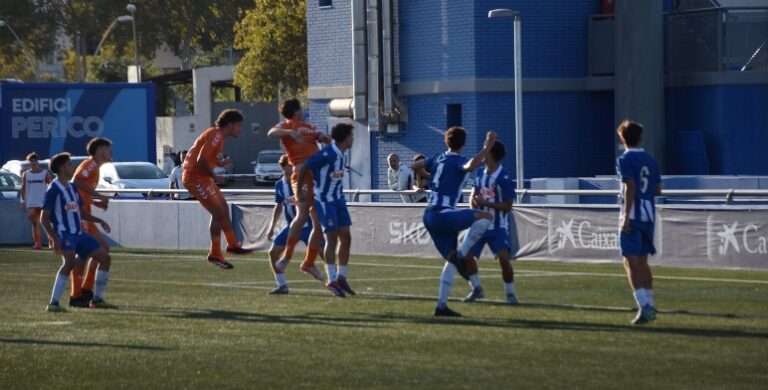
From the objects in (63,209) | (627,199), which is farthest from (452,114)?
(627,199)

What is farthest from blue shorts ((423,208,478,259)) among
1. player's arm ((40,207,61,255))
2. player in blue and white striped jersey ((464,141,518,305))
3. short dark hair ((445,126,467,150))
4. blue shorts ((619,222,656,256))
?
player's arm ((40,207,61,255))

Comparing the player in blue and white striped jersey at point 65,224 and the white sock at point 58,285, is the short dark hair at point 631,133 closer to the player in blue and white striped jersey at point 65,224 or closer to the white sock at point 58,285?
the player in blue and white striped jersey at point 65,224

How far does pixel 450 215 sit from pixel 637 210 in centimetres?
186

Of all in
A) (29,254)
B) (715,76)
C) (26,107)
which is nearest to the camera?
(29,254)

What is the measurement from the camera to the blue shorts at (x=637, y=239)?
13.6 metres

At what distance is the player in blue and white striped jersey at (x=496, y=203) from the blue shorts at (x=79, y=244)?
4049mm

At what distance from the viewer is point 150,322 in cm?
1482

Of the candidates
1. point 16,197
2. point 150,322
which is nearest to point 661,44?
point 16,197

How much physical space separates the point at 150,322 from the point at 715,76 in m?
22.4

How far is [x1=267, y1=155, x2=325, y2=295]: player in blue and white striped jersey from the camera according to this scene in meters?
17.5

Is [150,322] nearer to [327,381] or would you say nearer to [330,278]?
[330,278]

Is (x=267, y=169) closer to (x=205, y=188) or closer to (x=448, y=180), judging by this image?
(x=205, y=188)

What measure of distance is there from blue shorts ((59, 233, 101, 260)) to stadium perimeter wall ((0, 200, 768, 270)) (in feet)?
30.6

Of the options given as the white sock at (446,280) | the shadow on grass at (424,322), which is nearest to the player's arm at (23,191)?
the shadow on grass at (424,322)
